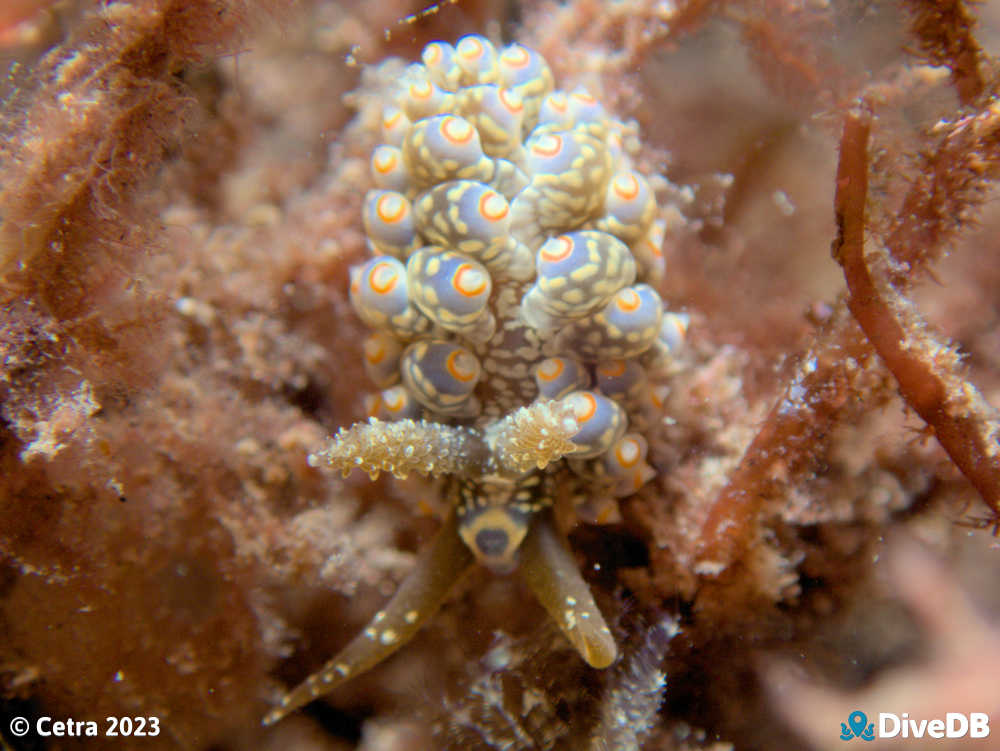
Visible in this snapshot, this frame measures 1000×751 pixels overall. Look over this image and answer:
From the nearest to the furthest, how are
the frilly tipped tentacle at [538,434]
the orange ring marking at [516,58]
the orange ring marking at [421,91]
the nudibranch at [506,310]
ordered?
the frilly tipped tentacle at [538,434], the nudibranch at [506,310], the orange ring marking at [421,91], the orange ring marking at [516,58]

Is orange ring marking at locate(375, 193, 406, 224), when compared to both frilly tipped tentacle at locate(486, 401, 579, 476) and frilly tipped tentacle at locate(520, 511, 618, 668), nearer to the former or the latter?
frilly tipped tentacle at locate(486, 401, 579, 476)

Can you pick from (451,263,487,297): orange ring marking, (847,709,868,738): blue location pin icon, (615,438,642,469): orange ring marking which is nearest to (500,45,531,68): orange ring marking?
(451,263,487,297): orange ring marking

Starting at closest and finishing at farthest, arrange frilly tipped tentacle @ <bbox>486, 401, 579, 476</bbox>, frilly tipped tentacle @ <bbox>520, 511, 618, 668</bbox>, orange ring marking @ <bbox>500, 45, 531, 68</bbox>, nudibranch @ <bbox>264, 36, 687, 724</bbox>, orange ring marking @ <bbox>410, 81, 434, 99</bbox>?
frilly tipped tentacle @ <bbox>486, 401, 579, 476</bbox>
frilly tipped tentacle @ <bbox>520, 511, 618, 668</bbox>
nudibranch @ <bbox>264, 36, 687, 724</bbox>
orange ring marking @ <bbox>410, 81, 434, 99</bbox>
orange ring marking @ <bbox>500, 45, 531, 68</bbox>

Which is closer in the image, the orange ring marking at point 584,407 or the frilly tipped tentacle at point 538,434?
the frilly tipped tentacle at point 538,434

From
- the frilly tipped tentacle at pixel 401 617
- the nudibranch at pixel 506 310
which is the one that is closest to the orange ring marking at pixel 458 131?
the nudibranch at pixel 506 310

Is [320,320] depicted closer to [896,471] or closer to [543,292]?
[543,292]

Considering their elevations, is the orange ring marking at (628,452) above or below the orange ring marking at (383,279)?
below

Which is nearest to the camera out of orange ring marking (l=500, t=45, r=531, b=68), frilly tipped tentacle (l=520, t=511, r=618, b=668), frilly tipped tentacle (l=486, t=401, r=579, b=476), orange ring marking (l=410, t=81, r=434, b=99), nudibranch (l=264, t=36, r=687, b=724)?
frilly tipped tentacle (l=486, t=401, r=579, b=476)

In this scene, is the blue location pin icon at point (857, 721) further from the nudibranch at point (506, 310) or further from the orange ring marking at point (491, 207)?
the orange ring marking at point (491, 207)

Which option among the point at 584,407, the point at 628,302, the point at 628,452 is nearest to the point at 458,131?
the point at 628,302
